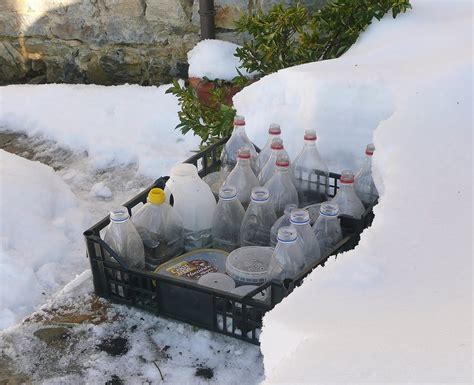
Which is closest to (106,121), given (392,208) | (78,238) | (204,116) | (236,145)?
(204,116)

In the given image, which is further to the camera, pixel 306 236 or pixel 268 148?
pixel 268 148

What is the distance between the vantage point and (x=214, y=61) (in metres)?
2.93

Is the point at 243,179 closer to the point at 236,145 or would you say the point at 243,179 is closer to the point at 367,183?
the point at 236,145

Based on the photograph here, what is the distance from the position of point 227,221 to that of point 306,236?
24 cm

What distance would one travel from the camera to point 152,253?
1438mm

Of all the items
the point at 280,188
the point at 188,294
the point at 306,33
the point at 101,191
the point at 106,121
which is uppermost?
the point at 306,33

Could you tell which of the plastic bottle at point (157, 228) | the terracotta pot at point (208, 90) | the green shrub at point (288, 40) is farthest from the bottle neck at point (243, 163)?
the terracotta pot at point (208, 90)

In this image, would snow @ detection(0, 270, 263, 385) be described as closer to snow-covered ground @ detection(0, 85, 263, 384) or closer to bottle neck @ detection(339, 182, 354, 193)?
snow-covered ground @ detection(0, 85, 263, 384)

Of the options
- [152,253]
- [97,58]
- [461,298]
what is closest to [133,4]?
[97,58]

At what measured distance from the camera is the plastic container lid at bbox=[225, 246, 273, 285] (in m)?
1.32

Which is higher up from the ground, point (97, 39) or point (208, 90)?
point (97, 39)

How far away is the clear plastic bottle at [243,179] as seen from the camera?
1578mm

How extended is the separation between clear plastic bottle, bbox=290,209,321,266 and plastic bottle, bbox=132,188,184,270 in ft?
1.01

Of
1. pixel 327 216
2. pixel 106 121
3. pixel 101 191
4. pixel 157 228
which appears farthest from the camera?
pixel 106 121
